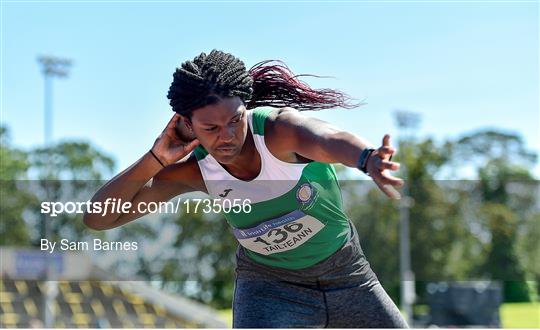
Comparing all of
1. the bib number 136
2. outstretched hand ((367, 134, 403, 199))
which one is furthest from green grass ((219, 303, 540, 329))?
outstretched hand ((367, 134, 403, 199))

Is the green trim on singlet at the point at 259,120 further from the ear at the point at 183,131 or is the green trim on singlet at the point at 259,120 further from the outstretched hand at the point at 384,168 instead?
the outstretched hand at the point at 384,168

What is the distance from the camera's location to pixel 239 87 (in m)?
3.40

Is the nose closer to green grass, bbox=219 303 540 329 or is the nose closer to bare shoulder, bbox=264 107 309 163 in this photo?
bare shoulder, bbox=264 107 309 163

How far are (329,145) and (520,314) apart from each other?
113 ft

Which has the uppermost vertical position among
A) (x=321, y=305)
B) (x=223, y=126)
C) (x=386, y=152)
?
(x=223, y=126)

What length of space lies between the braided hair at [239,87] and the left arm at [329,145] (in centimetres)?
24

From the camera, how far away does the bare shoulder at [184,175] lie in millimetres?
3678

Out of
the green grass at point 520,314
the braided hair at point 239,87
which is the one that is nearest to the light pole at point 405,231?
the green grass at point 520,314

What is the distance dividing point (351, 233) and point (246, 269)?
1.63 ft

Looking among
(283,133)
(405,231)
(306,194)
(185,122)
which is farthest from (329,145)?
(405,231)

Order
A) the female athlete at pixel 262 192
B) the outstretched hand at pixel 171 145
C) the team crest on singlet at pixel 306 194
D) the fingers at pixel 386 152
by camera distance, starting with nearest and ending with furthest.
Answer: the fingers at pixel 386 152 → the female athlete at pixel 262 192 → the team crest on singlet at pixel 306 194 → the outstretched hand at pixel 171 145

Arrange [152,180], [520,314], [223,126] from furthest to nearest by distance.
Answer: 1. [520,314]
2. [152,180]
3. [223,126]

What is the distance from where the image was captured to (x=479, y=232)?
37.9 metres

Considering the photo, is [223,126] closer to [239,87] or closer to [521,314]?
[239,87]
